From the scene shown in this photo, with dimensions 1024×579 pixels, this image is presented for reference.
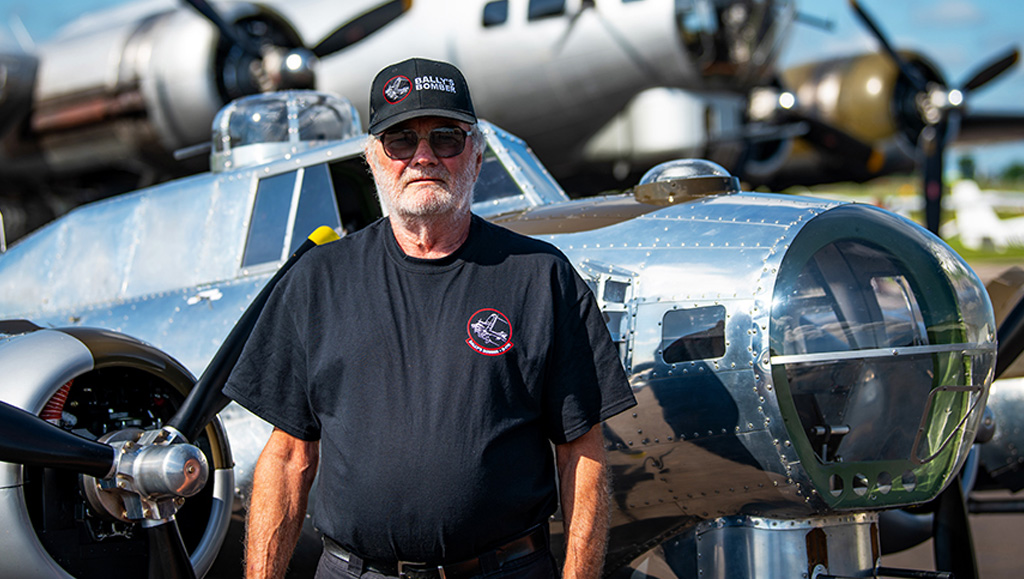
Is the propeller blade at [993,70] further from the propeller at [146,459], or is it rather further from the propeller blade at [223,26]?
the propeller at [146,459]

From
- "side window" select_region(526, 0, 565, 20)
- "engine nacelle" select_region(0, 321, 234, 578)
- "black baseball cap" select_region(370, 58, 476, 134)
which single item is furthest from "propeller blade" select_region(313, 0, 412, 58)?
"black baseball cap" select_region(370, 58, 476, 134)

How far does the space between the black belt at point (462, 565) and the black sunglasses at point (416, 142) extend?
113 centimetres

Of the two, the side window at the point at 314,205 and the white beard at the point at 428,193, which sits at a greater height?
the side window at the point at 314,205

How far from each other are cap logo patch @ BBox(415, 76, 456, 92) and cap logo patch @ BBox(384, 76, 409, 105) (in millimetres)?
27

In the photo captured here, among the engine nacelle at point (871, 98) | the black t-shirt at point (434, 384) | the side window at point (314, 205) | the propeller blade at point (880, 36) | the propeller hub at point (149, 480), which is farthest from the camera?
the engine nacelle at point (871, 98)

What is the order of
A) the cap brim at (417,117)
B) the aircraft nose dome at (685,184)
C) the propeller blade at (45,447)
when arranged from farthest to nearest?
the aircraft nose dome at (685,184) < the propeller blade at (45,447) < the cap brim at (417,117)

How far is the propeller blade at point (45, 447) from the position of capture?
10.6 ft

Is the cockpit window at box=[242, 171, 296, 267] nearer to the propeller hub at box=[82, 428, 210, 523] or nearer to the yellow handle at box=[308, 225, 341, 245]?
the yellow handle at box=[308, 225, 341, 245]

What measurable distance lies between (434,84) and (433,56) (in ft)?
42.0

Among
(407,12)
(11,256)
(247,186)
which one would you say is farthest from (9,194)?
(247,186)

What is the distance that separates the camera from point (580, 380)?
2697 millimetres

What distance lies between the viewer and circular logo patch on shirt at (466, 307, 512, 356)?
2637mm

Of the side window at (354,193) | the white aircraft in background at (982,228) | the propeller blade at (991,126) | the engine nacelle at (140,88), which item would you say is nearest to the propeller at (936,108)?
the propeller blade at (991,126)

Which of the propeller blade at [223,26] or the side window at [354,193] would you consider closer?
the side window at [354,193]
